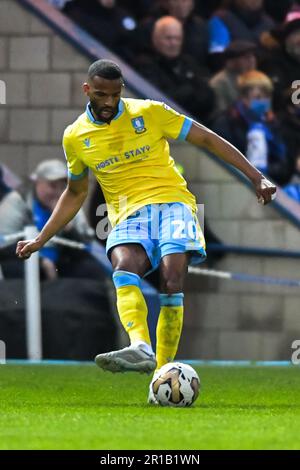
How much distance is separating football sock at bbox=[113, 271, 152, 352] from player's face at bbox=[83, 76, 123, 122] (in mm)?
996

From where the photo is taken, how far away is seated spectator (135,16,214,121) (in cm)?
1498

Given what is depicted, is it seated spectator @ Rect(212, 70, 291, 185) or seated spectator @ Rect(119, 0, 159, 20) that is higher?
seated spectator @ Rect(119, 0, 159, 20)

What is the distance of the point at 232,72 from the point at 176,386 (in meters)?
7.10

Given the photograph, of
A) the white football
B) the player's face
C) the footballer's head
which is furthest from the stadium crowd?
the white football

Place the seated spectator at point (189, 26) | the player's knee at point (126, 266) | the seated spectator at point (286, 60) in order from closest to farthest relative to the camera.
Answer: the player's knee at point (126, 266) < the seated spectator at point (189, 26) < the seated spectator at point (286, 60)

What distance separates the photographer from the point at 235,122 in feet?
49.2

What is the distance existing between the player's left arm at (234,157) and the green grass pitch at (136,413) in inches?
50.5

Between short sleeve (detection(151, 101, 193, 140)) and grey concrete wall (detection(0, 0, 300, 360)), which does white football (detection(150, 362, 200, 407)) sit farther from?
grey concrete wall (detection(0, 0, 300, 360))

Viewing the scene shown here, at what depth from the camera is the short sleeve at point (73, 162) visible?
9.52m

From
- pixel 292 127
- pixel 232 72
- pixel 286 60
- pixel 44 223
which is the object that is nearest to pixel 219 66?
pixel 232 72

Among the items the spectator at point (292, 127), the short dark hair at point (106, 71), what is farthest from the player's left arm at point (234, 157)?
the spectator at point (292, 127)

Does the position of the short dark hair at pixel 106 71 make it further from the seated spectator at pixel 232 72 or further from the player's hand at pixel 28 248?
the seated spectator at pixel 232 72

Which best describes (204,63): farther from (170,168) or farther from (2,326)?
(170,168)

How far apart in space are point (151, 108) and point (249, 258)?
19.0 ft
